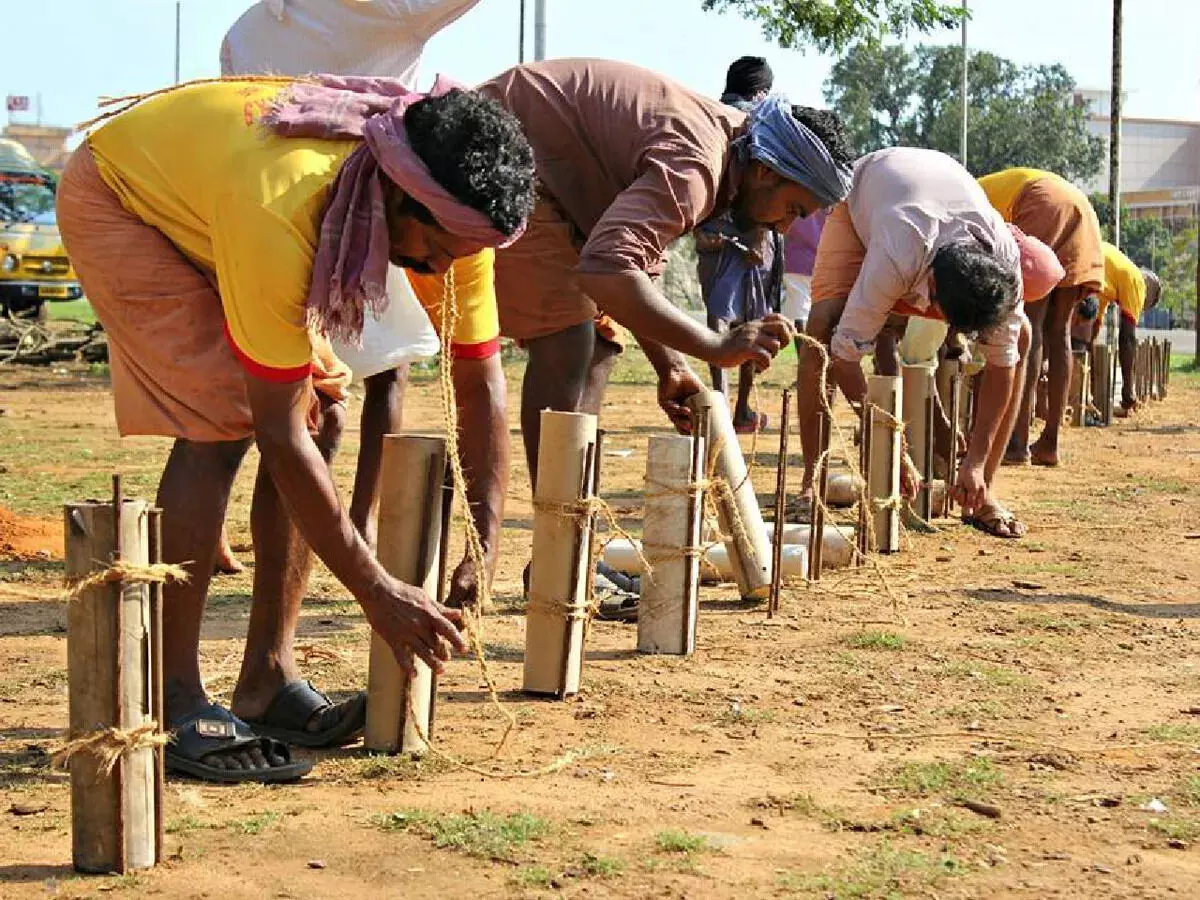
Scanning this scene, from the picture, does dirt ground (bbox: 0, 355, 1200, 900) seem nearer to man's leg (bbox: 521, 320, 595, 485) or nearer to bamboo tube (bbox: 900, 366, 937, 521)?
man's leg (bbox: 521, 320, 595, 485)

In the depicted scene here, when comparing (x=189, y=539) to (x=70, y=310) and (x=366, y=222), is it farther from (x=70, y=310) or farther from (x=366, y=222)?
(x=70, y=310)

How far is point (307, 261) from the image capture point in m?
3.45

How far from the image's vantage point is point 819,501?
20.4 feet

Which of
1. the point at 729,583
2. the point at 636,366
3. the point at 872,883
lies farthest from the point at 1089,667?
the point at 636,366

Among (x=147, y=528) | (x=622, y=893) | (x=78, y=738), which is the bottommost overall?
(x=622, y=893)

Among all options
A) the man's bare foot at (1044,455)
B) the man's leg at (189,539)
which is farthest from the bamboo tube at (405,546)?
the man's bare foot at (1044,455)

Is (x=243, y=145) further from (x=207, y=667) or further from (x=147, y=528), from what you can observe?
(x=207, y=667)

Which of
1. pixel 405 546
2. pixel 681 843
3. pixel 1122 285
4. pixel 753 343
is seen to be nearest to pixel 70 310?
pixel 1122 285

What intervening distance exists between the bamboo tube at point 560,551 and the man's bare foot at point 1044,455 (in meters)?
6.56

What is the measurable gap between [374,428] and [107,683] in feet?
5.06

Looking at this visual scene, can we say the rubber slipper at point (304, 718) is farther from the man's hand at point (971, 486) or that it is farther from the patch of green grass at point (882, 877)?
the man's hand at point (971, 486)

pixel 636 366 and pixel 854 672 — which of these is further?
pixel 636 366

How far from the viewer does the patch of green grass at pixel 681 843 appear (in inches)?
137

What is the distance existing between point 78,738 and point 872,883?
4.77 feet
